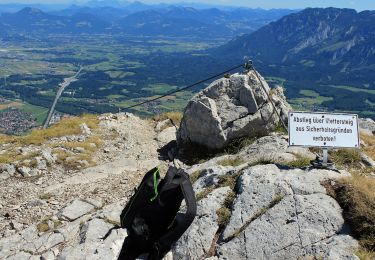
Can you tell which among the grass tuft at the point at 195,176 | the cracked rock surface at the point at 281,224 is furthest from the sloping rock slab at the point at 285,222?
the grass tuft at the point at 195,176

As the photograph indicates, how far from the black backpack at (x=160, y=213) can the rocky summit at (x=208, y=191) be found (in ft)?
1.94

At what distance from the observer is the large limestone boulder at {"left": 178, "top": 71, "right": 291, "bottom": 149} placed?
19.6 metres

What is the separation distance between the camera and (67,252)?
35.7 feet

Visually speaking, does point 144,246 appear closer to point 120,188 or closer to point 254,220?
point 254,220

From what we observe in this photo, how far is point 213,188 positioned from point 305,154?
4.26m

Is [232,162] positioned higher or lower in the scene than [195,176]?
higher

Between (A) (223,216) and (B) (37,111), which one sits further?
(B) (37,111)

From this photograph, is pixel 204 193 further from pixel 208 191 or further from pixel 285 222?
pixel 285 222

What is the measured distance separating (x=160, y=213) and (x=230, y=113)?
1138cm

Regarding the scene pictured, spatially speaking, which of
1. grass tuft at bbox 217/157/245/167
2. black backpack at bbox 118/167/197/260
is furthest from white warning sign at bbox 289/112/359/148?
black backpack at bbox 118/167/197/260

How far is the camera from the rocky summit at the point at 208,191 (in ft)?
31.4

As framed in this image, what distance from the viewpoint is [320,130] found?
12.0 metres

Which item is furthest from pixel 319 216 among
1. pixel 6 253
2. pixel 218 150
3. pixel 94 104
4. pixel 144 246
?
pixel 94 104

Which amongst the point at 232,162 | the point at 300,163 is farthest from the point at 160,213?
the point at 232,162
